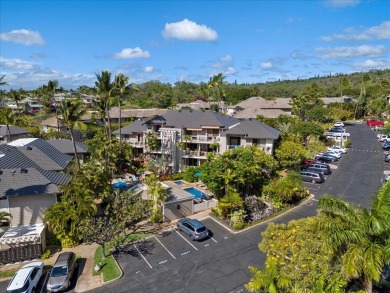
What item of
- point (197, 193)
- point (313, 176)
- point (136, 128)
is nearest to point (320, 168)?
point (313, 176)

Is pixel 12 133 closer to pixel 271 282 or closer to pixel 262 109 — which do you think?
pixel 262 109

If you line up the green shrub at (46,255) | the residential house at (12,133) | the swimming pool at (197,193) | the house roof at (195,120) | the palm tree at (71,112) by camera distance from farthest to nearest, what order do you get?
the residential house at (12,133) < the house roof at (195,120) < the swimming pool at (197,193) < the palm tree at (71,112) < the green shrub at (46,255)

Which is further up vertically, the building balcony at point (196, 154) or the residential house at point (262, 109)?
the residential house at point (262, 109)

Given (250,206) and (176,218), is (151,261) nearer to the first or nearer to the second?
(176,218)

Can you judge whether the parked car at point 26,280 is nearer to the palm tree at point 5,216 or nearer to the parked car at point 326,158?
the palm tree at point 5,216

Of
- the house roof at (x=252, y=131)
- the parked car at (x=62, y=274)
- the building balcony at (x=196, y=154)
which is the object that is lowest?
the parked car at (x=62, y=274)

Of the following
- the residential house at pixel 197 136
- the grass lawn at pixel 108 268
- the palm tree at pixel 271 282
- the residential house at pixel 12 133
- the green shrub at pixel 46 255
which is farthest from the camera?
the residential house at pixel 12 133

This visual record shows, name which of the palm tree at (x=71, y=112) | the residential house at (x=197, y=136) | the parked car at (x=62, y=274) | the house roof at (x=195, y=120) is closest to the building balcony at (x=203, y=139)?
the residential house at (x=197, y=136)

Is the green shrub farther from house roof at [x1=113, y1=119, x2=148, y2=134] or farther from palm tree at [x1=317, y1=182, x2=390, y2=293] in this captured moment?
house roof at [x1=113, y1=119, x2=148, y2=134]
